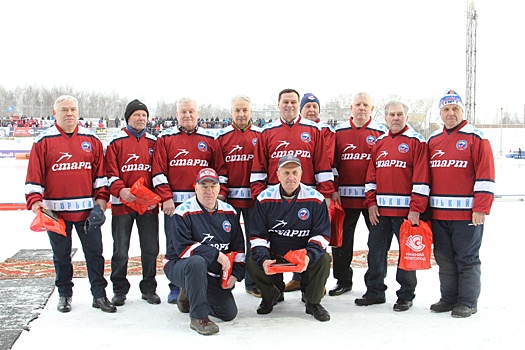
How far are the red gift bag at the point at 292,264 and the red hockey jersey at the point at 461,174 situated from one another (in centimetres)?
129

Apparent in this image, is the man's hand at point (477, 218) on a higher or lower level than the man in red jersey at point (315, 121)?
lower

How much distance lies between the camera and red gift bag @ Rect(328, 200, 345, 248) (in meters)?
4.96

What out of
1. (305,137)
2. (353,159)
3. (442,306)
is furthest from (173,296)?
(442,306)

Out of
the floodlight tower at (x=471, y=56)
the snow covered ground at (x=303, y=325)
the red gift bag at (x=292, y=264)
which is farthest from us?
the floodlight tower at (x=471, y=56)

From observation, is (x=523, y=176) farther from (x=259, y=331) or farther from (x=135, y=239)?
(x=259, y=331)

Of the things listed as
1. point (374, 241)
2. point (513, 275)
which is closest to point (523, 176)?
point (513, 275)

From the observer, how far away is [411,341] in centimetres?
388

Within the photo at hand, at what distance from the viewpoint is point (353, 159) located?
513cm

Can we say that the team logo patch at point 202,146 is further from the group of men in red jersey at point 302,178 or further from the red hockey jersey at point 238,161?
the red hockey jersey at point 238,161

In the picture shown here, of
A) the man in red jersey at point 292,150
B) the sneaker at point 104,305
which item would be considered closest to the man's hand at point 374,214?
the man in red jersey at point 292,150

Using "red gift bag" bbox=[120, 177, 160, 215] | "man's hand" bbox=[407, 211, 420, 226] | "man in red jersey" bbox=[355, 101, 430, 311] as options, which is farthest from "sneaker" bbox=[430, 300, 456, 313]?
"red gift bag" bbox=[120, 177, 160, 215]

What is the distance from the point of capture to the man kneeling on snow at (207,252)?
408 cm

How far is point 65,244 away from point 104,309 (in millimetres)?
685

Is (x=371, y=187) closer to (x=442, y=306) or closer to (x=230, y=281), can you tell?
(x=442, y=306)
